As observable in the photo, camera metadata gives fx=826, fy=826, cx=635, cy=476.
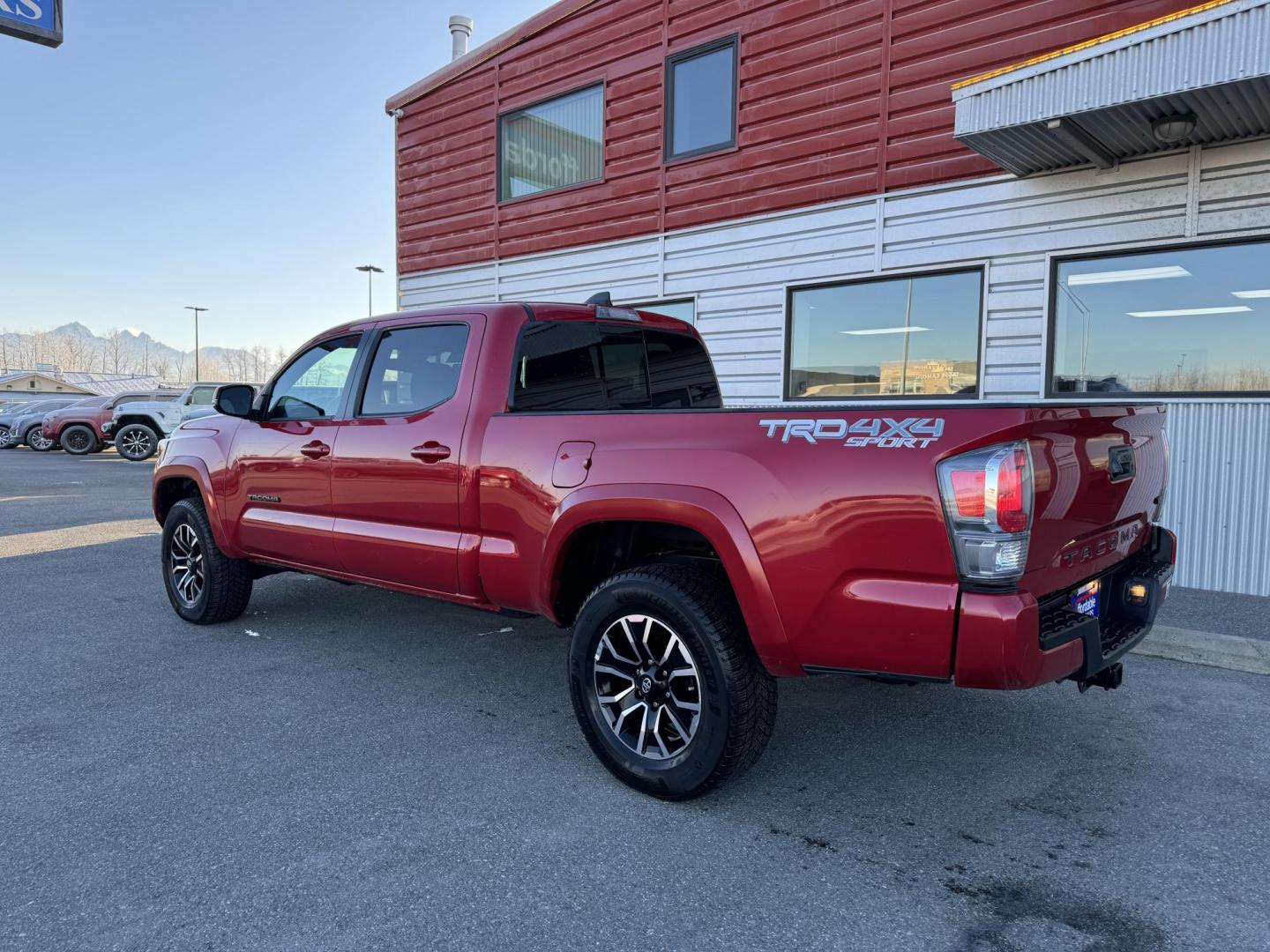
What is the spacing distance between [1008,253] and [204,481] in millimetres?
6485

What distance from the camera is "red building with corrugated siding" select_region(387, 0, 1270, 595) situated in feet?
19.3

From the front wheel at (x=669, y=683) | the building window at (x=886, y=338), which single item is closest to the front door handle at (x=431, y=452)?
the front wheel at (x=669, y=683)

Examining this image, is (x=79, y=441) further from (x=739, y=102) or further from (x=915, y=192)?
(x=915, y=192)

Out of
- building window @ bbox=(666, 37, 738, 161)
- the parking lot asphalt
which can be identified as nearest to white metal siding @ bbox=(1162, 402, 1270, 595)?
the parking lot asphalt

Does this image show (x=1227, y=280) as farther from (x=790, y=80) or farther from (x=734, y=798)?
(x=734, y=798)

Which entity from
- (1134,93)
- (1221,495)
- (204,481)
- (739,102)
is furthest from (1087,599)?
(739,102)

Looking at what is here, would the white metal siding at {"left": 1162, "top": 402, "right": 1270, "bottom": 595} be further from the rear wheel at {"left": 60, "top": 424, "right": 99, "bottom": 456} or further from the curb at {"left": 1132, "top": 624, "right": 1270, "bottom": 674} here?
the rear wheel at {"left": 60, "top": 424, "right": 99, "bottom": 456}

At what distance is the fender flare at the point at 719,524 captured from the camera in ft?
9.02

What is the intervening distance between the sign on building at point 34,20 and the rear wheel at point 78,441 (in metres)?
13.5

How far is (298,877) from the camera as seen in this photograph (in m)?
2.50

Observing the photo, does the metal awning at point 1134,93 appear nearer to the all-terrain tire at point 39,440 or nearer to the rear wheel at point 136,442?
the rear wheel at point 136,442

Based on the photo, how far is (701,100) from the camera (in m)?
9.23

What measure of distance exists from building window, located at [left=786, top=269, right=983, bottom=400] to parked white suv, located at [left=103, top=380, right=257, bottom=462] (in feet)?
52.9

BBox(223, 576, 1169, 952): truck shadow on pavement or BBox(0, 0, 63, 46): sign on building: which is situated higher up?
BBox(0, 0, 63, 46): sign on building
